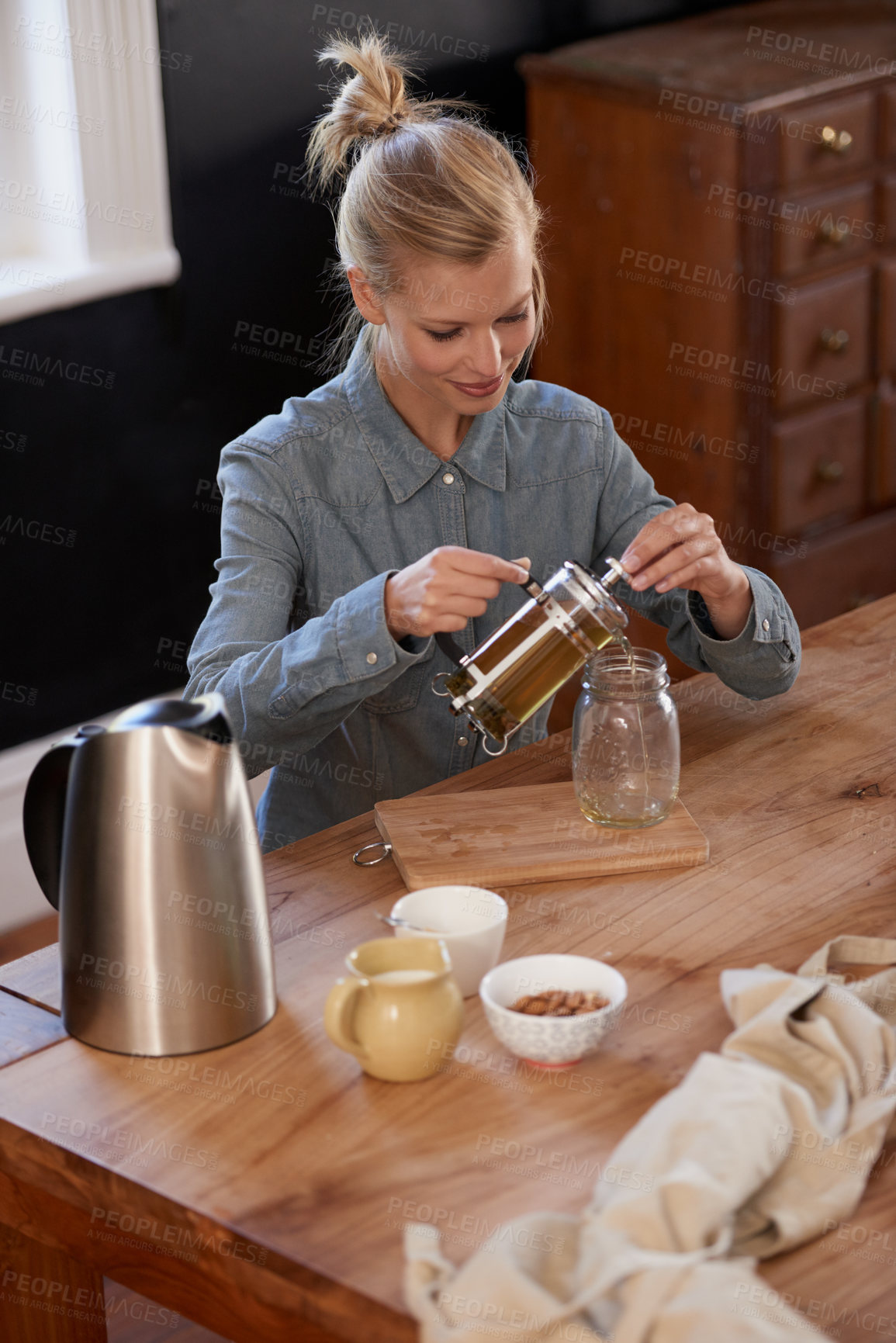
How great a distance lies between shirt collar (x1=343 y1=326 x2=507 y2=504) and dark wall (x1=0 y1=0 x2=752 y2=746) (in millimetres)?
1155

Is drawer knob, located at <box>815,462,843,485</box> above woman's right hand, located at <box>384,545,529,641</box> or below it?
below

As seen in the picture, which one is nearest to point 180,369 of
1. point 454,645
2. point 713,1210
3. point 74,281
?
point 74,281

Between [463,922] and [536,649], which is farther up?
[536,649]

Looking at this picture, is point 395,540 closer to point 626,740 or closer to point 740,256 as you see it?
point 626,740

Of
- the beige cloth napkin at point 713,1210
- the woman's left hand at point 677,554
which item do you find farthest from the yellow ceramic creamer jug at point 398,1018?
the woman's left hand at point 677,554

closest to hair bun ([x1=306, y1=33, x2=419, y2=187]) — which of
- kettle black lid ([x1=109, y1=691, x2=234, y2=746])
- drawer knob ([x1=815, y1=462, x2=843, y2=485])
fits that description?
kettle black lid ([x1=109, y1=691, x2=234, y2=746])

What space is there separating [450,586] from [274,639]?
32 centimetres

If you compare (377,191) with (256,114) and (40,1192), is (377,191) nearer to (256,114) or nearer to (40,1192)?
(40,1192)

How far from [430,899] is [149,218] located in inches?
77.2

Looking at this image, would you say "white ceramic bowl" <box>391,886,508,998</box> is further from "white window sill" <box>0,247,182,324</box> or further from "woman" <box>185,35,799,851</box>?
"white window sill" <box>0,247,182,324</box>

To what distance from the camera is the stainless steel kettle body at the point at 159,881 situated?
1079 mm

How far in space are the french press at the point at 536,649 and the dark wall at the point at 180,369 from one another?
1671mm

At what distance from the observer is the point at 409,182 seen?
166 centimetres

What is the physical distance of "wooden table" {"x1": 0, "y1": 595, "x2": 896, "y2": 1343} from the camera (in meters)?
0.95
